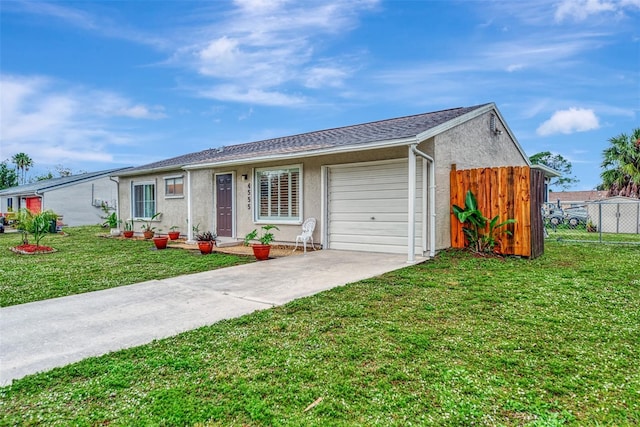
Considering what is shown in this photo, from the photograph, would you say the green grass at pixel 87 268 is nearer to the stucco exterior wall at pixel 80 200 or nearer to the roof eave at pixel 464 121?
the roof eave at pixel 464 121

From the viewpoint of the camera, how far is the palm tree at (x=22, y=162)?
4747 cm

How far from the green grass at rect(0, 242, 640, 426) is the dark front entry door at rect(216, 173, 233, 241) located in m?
8.36

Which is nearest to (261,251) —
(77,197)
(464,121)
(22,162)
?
(464,121)

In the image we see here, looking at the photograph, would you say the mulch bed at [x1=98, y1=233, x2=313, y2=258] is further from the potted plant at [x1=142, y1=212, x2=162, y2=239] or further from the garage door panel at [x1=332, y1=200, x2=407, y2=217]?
the potted plant at [x1=142, y1=212, x2=162, y2=239]

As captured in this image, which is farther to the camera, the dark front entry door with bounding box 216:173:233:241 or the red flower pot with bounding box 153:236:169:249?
the dark front entry door with bounding box 216:173:233:241

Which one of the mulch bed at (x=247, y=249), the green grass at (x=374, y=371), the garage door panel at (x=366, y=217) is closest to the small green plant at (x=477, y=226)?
the garage door panel at (x=366, y=217)

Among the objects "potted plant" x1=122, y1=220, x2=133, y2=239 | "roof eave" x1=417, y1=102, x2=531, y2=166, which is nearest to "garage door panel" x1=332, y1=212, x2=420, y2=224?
"roof eave" x1=417, y1=102, x2=531, y2=166

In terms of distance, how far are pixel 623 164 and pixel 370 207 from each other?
21.7 m

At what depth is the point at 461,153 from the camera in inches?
373

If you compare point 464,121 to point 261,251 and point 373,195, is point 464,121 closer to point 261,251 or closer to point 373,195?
point 373,195

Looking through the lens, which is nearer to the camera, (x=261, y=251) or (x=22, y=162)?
(x=261, y=251)

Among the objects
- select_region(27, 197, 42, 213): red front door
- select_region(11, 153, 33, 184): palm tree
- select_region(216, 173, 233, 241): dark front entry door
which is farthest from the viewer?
select_region(11, 153, 33, 184): palm tree

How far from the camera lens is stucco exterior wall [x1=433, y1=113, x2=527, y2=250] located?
340 inches

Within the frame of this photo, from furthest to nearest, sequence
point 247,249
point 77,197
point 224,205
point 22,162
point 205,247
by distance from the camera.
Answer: point 22,162
point 77,197
point 224,205
point 247,249
point 205,247
